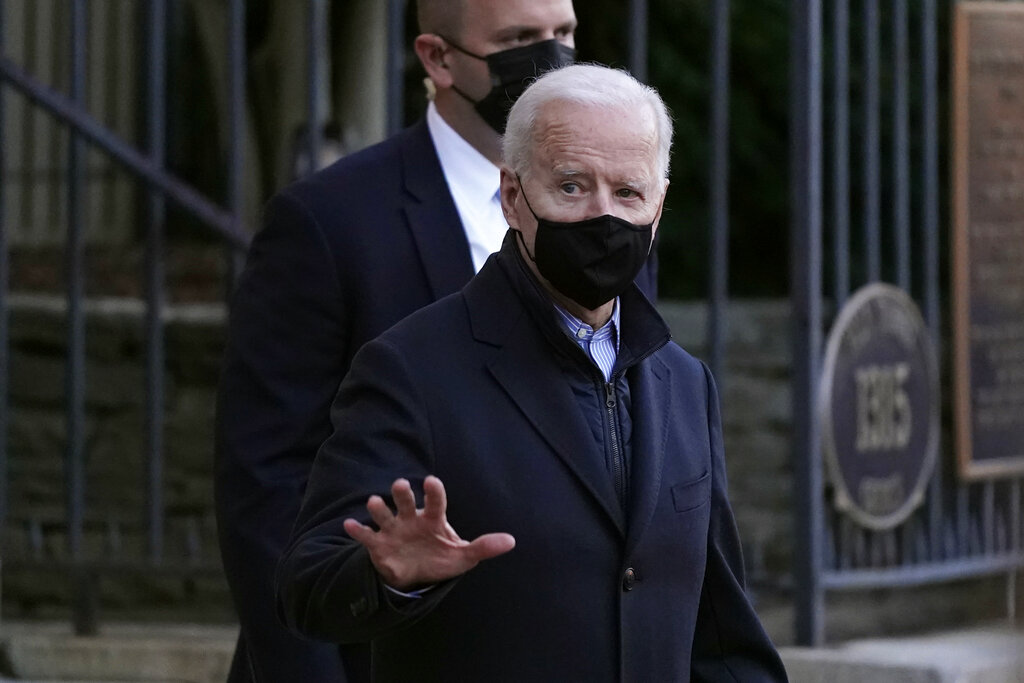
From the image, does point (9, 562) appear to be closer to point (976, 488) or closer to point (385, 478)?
point (976, 488)

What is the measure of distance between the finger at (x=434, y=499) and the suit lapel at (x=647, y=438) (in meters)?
0.35

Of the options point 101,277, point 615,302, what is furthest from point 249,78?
point 615,302

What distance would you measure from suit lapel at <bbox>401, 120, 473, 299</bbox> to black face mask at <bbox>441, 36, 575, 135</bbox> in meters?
0.11

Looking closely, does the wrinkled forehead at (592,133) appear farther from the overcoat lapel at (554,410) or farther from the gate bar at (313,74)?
the gate bar at (313,74)

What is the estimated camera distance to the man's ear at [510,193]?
2.04 metres

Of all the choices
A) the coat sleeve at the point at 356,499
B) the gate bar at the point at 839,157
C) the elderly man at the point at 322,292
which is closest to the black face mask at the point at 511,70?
the elderly man at the point at 322,292

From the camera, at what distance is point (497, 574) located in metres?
1.93

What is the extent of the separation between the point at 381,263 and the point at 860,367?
2160 mm

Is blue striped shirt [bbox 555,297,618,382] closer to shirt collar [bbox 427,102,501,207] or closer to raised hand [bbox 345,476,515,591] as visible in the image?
raised hand [bbox 345,476,515,591]

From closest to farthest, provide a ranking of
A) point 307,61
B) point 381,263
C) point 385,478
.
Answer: point 385,478, point 381,263, point 307,61

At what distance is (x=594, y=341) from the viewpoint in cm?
206

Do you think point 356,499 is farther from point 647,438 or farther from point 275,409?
point 275,409

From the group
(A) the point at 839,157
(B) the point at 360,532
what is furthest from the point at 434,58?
(A) the point at 839,157

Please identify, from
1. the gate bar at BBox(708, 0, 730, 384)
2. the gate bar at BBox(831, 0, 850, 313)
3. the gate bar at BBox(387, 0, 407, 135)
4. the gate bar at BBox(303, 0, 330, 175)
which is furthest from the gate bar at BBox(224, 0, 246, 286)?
the gate bar at BBox(831, 0, 850, 313)
